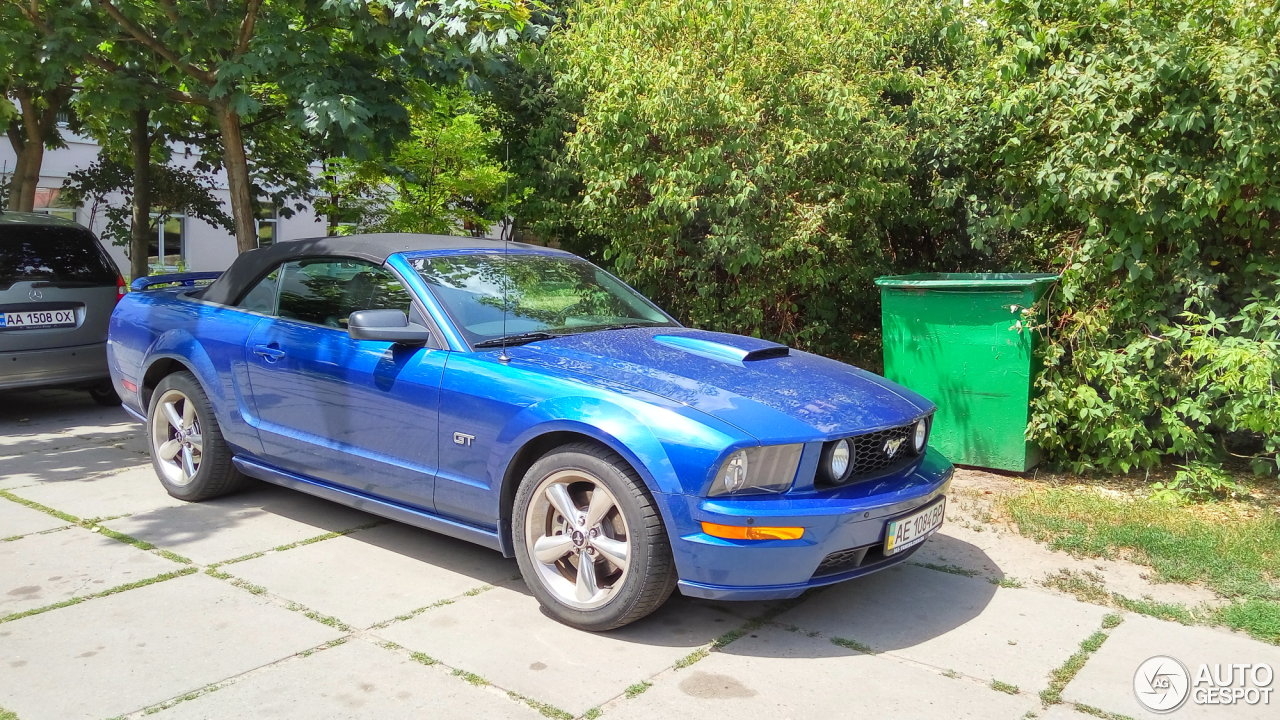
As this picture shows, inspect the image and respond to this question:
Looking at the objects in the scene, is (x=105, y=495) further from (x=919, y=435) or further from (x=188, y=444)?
(x=919, y=435)

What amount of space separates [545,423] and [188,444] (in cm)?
281

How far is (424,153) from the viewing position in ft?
42.3

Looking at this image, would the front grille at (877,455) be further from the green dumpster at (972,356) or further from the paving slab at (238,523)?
the paving slab at (238,523)

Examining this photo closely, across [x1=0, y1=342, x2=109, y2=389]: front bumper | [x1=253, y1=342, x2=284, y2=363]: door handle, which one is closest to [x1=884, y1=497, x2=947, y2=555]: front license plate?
[x1=253, y1=342, x2=284, y2=363]: door handle

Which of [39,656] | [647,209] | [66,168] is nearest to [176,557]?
[39,656]

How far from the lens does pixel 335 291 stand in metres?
5.03

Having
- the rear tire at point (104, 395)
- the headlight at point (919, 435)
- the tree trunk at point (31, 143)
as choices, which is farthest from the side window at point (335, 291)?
the tree trunk at point (31, 143)

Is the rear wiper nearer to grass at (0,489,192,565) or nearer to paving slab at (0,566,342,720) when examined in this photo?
paving slab at (0,566,342,720)

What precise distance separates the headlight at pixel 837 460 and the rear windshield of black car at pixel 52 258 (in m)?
6.95

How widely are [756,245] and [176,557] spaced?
4160 millimetres

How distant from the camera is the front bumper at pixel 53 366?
25.2ft

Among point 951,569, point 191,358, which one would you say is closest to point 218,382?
point 191,358

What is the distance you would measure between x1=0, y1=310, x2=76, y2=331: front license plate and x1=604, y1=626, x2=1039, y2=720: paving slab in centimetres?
660

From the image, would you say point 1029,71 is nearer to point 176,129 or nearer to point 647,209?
point 647,209
